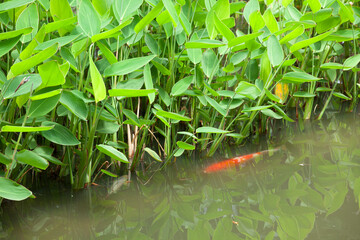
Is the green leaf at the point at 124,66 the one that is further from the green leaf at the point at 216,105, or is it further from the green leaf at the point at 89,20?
the green leaf at the point at 216,105

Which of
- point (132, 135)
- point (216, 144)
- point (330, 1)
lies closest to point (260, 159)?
point (216, 144)

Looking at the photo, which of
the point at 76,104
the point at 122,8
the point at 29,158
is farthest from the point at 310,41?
the point at 29,158

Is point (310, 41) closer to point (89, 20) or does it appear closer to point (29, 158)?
point (89, 20)

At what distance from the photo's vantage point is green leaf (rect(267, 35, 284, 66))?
0.97 meters

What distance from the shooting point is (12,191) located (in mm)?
655

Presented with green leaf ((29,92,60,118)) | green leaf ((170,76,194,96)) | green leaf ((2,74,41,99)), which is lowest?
green leaf ((170,76,194,96))

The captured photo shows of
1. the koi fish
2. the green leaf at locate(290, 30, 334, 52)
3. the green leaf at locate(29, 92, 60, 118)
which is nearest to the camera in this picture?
the green leaf at locate(29, 92, 60, 118)

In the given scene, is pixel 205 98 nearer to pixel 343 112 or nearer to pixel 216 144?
pixel 216 144

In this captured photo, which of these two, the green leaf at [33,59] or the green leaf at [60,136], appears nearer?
the green leaf at [33,59]

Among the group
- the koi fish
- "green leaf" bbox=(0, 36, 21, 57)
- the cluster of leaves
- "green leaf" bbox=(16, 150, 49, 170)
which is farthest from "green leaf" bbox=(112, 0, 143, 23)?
the koi fish

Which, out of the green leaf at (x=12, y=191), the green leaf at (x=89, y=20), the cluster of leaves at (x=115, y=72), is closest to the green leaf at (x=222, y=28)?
the cluster of leaves at (x=115, y=72)

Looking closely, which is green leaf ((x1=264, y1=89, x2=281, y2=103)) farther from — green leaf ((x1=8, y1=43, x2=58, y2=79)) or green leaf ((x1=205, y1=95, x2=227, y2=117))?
green leaf ((x1=8, y1=43, x2=58, y2=79))

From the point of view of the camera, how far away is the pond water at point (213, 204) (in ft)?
2.45

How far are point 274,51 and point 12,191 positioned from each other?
0.67 metres
